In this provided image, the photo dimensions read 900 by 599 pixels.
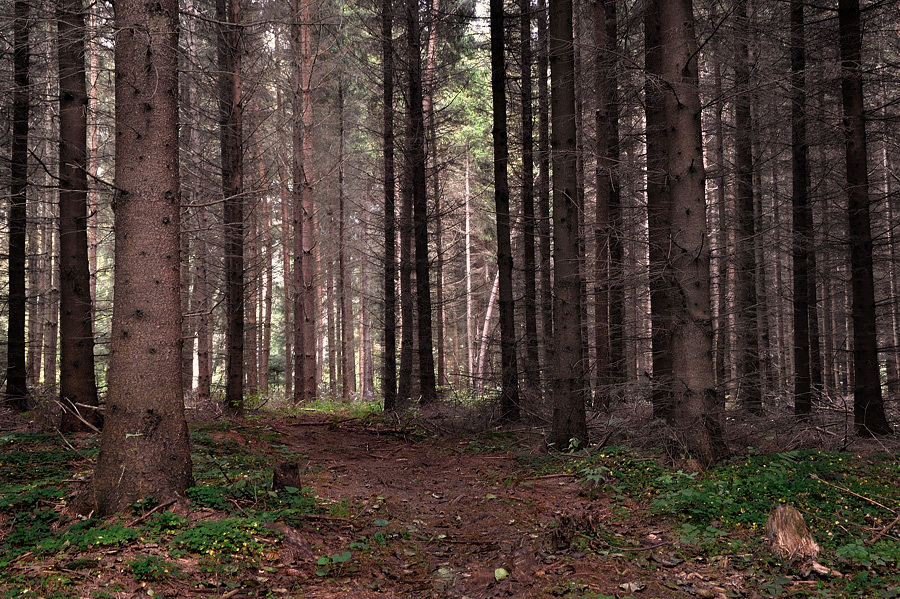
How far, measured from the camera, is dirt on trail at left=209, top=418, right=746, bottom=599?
4.08 metres

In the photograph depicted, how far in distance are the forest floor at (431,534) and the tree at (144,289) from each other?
33 centimetres

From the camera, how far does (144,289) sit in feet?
16.1

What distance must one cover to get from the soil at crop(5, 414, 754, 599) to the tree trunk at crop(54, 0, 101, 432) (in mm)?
3425

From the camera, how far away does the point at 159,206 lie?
500 cm

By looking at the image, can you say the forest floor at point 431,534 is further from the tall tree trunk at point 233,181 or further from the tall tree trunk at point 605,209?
the tall tree trunk at point 233,181

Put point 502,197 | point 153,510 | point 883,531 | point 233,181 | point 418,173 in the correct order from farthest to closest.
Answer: point 418,173
point 233,181
point 502,197
point 153,510
point 883,531

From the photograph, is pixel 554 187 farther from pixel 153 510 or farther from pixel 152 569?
pixel 152 569

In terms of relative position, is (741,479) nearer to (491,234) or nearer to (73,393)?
(73,393)

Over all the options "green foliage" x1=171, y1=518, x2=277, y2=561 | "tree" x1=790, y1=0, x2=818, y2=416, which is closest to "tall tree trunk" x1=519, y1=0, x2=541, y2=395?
"tree" x1=790, y1=0, x2=818, y2=416

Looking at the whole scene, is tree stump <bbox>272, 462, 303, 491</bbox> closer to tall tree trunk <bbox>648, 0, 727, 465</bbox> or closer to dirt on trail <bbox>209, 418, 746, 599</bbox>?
dirt on trail <bbox>209, 418, 746, 599</bbox>

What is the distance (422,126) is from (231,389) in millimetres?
7567

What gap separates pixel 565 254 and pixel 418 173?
6.51 metres

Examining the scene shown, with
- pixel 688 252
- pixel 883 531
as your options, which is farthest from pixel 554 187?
pixel 883 531

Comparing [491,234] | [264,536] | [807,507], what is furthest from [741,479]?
[491,234]
